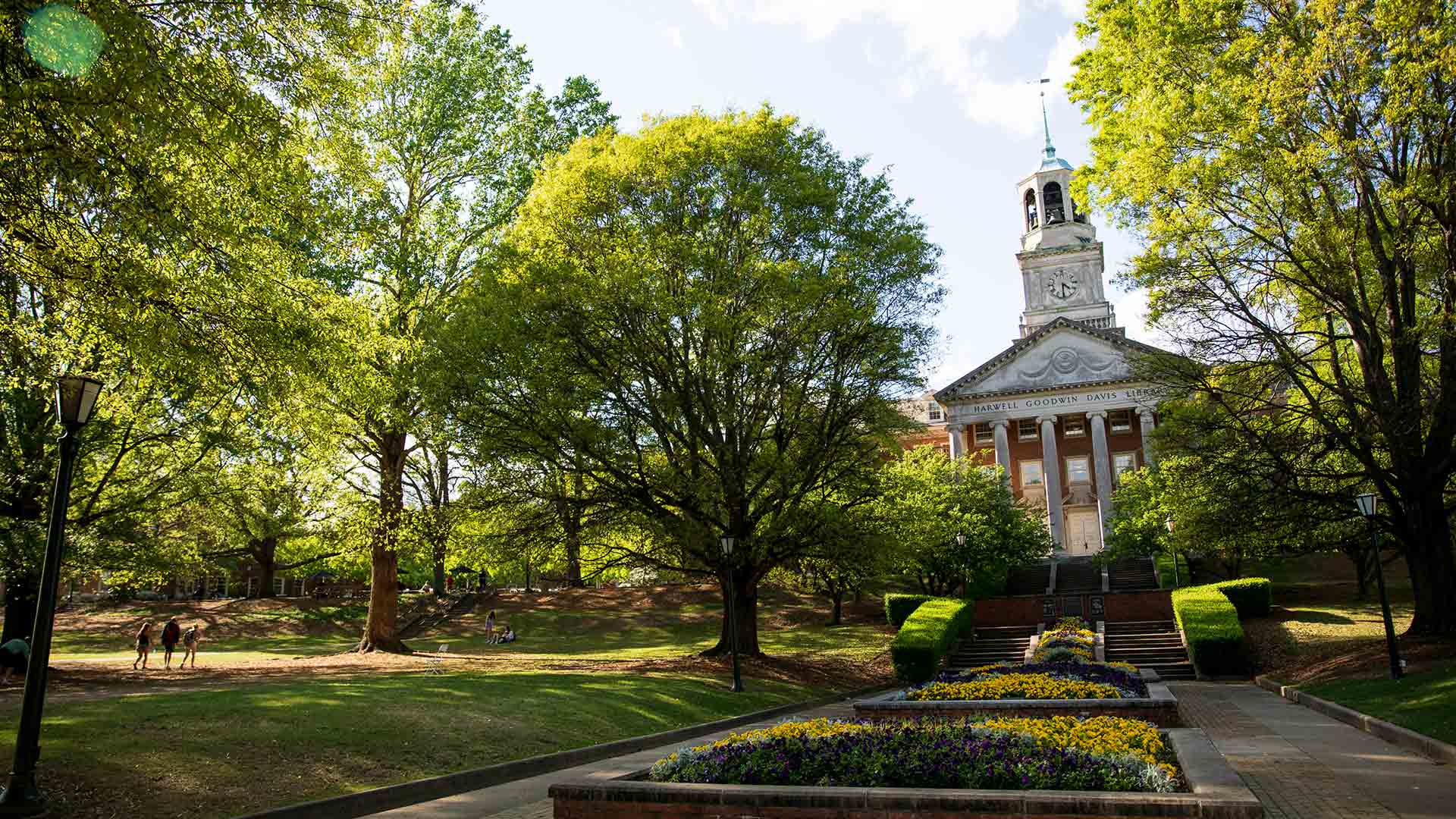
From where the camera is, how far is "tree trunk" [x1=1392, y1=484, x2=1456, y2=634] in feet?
62.0

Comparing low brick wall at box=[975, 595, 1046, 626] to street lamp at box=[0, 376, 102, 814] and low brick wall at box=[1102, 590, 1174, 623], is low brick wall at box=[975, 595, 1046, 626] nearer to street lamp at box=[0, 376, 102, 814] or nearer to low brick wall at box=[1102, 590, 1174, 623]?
low brick wall at box=[1102, 590, 1174, 623]

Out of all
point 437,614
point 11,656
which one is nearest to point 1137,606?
point 437,614

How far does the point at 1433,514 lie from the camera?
747 inches

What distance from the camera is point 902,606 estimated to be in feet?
110

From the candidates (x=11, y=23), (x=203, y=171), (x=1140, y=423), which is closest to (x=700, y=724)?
(x=203, y=171)

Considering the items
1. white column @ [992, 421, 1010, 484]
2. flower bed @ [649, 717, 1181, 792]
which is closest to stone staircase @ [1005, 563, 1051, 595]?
white column @ [992, 421, 1010, 484]

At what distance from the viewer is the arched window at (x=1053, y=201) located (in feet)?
213

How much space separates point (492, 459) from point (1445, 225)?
19.4 meters

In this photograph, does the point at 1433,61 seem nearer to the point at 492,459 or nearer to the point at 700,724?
the point at 700,724

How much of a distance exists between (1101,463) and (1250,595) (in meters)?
22.2

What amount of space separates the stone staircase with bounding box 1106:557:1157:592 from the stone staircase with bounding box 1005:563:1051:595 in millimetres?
2858

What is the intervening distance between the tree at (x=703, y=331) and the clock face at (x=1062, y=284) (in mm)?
44989

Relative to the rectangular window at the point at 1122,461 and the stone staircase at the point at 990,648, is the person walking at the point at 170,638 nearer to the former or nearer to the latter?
the stone staircase at the point at 990,648

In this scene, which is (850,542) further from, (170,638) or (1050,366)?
(1050,366)
